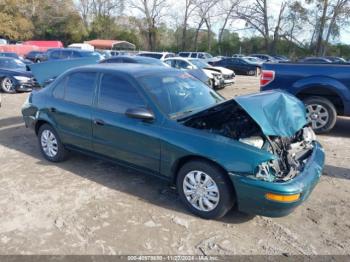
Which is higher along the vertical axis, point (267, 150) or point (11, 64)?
point (267, 150)

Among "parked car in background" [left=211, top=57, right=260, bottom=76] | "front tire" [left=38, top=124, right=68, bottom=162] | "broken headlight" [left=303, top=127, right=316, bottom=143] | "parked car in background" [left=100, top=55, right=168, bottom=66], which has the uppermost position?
"parked car in background" [left=100, top=55, right=168, bottom=66]

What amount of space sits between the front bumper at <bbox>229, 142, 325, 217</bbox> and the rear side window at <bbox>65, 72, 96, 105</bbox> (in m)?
2.39

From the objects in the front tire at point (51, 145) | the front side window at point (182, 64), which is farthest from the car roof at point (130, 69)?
the front side window at point (182, 64)

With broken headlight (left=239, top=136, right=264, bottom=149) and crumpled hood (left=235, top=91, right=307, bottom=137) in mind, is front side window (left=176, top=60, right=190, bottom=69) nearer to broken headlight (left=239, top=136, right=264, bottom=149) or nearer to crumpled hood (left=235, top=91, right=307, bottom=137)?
crumpled hood (left=235, top=91, right=307, bottom=137)

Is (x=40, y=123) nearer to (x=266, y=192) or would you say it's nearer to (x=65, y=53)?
(x=266, y=192)

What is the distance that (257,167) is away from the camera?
3.25m

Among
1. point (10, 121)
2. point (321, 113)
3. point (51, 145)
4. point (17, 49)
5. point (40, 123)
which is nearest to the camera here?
point (51, 145)

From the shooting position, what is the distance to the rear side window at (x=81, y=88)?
184 inches

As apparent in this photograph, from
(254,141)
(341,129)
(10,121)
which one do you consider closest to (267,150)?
(254,141)

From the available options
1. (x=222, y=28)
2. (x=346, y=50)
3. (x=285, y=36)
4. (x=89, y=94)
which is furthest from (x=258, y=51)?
(x=89, y=94)

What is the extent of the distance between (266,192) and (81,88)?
2.99 metres

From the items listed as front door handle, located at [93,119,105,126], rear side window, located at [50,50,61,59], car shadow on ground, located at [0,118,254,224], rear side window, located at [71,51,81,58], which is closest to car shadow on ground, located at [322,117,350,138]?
car shadow on ground, located at [0,118,254,224]

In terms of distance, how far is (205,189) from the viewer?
11.8 feet

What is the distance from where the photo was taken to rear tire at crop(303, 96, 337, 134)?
22.7 ft
